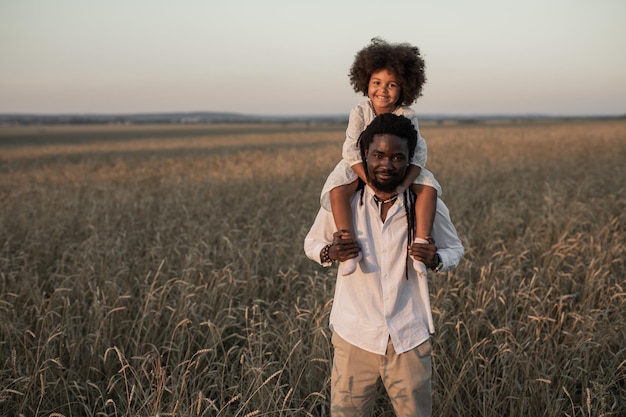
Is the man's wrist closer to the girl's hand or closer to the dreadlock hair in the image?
the dreadlock hair

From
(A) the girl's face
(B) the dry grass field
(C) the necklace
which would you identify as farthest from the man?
(B) the dry grass field

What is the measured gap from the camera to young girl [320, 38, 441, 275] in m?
1.98

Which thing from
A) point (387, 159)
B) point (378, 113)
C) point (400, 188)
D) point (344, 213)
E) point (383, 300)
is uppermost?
point (378, 113)

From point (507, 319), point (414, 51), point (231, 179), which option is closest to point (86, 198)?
point (231, 179)

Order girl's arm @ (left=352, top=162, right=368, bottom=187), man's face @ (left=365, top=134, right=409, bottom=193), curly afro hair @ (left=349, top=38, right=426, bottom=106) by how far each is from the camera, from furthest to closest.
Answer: curly afro hair @ (left=349, top=38, right=426, bottom=106), girl's arm @ (left=352, top=162, right=368, bottom=187), man's face @ (left=365, top=134, right=409, bottom=193)

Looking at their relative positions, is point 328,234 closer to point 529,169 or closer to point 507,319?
point 507,319

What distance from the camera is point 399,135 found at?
189 cm

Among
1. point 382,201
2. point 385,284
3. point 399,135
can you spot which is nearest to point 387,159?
point 399,135

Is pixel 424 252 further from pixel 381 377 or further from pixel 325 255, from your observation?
pixel 381 377

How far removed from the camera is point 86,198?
30.1 ft

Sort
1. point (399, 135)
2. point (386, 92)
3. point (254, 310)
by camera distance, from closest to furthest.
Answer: point (399, 135) → point (386, 92) → point (254, 310)

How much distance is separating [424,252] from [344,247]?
303 millimetres

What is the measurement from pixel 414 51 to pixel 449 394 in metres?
1.78

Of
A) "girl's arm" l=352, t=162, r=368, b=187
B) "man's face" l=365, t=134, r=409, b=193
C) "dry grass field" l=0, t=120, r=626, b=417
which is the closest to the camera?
"man's face" l=365, t=134, r=409, b=193
